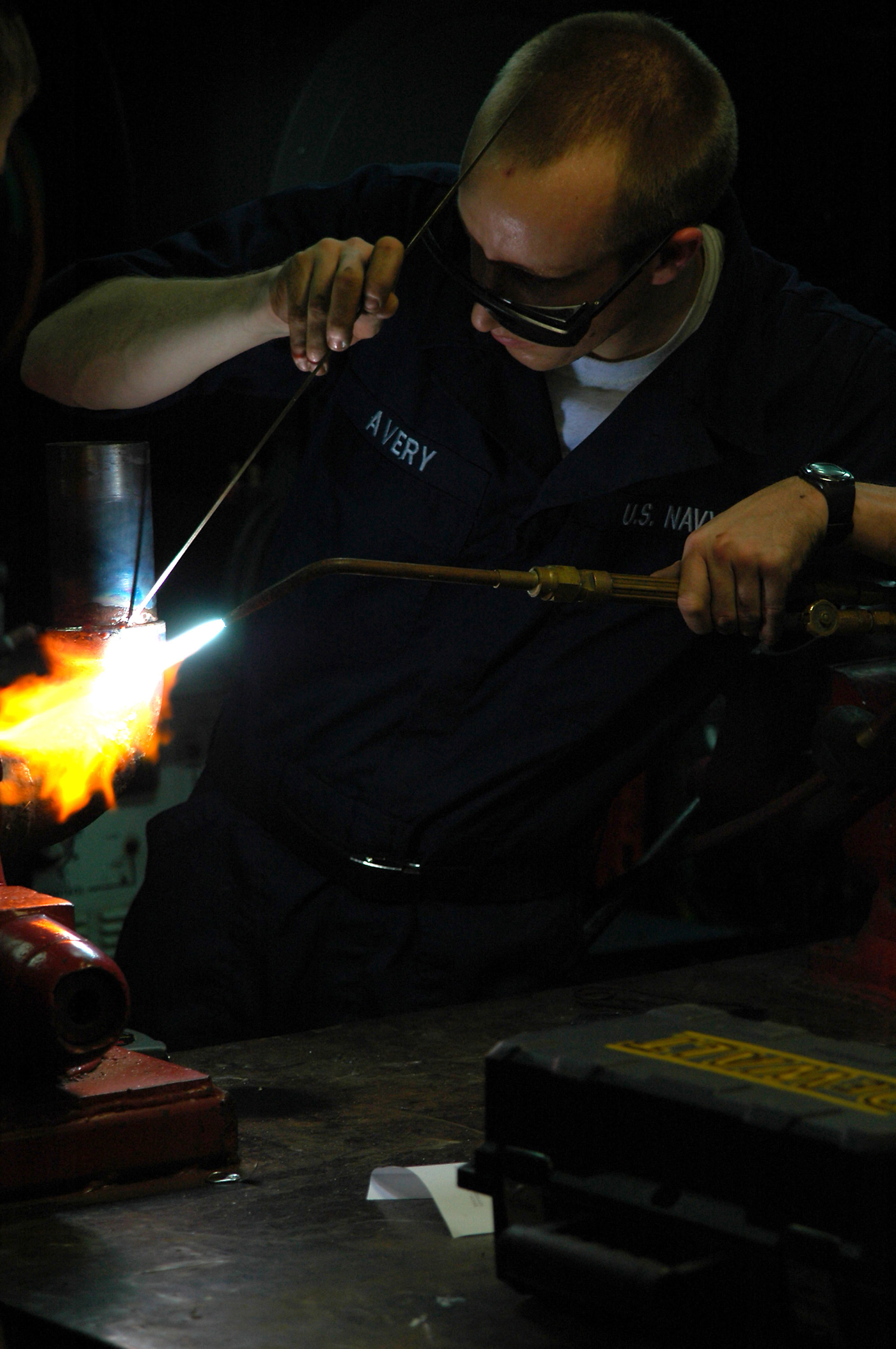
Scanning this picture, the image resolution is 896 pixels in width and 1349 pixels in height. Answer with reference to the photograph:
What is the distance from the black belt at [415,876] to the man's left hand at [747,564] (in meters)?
0.48

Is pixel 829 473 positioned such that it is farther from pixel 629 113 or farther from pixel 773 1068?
pixel 773 1068

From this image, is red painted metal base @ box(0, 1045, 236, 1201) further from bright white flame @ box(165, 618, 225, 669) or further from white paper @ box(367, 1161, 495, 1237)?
bright white flame @ box(165, 618, 225, 669)

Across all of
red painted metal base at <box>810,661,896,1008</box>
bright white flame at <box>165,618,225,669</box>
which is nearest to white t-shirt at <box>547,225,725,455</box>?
red painted metal base at <box>810,661,896,1008</box>

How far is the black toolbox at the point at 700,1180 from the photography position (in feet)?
2.55

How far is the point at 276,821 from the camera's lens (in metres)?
1.91

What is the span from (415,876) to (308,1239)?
2.74 feet

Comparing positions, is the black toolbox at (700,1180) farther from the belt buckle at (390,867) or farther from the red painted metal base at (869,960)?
the belt buckle at (390,867)

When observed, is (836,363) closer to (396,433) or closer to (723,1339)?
(396,433)

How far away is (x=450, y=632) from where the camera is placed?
1.86m

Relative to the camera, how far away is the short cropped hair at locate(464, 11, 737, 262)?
1.57 metres

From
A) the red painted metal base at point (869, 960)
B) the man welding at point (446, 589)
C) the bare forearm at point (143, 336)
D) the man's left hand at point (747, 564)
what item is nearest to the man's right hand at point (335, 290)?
the bare forearm at point (143, 336)

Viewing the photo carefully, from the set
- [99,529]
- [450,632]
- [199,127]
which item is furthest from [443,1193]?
[199,127]

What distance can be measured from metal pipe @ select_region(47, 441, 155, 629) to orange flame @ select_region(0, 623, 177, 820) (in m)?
0.03

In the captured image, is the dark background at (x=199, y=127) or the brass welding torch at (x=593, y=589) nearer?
the brass welding torch at (x=593, y=589)
